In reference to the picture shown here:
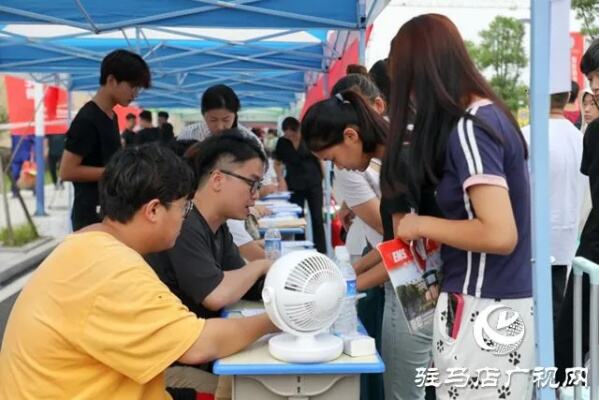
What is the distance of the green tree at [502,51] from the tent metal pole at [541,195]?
29.0 metres

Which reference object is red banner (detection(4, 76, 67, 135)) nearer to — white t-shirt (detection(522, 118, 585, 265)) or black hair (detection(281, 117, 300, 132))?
black hair (detection(281, 117, 300, 132))

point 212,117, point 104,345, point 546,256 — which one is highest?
point 212,117

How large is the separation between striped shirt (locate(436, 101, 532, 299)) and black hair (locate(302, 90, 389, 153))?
54 cm

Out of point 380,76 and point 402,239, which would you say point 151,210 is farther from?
point 380,76

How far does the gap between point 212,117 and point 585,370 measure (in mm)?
2966

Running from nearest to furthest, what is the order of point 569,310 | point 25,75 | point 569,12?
point 569,12 → point 569,310 → point 25,75

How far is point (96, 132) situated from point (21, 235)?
521 cm

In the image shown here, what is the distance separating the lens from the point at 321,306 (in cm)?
160

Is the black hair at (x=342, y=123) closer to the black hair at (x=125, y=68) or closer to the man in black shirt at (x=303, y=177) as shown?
the black hair at (x=125, y=68)

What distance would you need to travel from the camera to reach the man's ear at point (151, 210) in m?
1.56

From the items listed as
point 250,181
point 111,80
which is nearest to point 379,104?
point 250,181

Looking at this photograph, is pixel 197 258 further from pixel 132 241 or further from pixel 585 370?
pixel 585 370

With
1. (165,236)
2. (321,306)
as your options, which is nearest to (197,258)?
(165,236)

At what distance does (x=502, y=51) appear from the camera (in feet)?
103
